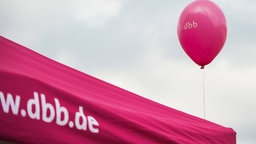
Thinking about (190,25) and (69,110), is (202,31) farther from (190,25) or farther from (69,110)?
(69,110)

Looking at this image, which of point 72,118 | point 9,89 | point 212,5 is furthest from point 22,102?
point 212,5

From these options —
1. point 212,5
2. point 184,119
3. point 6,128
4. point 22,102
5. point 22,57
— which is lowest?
point 6,128

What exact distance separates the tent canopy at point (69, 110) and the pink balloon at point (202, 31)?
204 centimetres

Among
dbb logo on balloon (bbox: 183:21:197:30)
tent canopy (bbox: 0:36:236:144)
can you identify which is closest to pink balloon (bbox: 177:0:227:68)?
dbb logo on balloon (bbox: 183:21:197:30)

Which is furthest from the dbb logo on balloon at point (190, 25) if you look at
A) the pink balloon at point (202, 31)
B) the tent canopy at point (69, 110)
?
the tent canopy at point (69, 110)

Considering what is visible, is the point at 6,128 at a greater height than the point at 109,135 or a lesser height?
lesser

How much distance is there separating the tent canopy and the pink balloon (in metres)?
2.04

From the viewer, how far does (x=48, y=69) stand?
2604mm

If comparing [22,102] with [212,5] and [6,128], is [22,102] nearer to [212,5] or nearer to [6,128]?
[6,128]

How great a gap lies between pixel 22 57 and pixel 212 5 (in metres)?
3.21

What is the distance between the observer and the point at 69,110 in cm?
232

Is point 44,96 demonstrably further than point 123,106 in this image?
No

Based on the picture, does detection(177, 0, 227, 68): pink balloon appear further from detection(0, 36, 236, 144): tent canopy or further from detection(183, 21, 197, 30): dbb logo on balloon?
detection(0, 36, 236, 144): tent canopy

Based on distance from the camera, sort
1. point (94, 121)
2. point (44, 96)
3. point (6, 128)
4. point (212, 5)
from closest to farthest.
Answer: point (6, 128) → point (44, 96) → point (94, 121) → point (212, 5)
